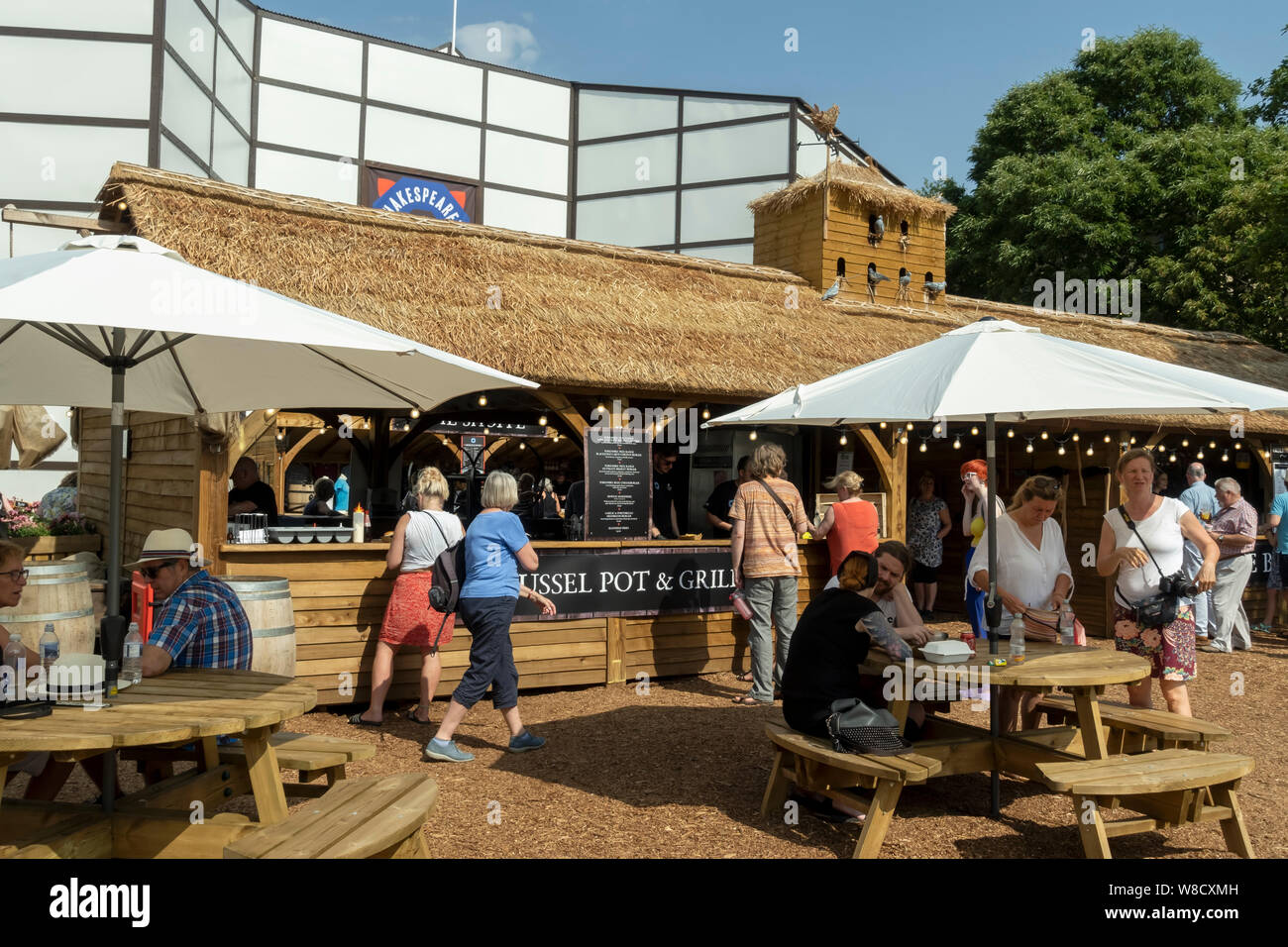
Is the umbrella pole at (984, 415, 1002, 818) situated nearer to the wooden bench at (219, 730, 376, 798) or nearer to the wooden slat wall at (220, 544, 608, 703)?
the wooden bench at (219, 730, 376, 798)

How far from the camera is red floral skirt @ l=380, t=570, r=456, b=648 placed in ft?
21.0

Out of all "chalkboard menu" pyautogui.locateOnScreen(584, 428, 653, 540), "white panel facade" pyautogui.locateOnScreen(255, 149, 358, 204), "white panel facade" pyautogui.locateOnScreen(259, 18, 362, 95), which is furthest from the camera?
"white panel facade" pyautogui.locateOnScreen(259, 18, 362, 95)

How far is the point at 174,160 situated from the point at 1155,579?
13.4 metres

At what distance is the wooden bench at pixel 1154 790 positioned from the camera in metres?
3.64

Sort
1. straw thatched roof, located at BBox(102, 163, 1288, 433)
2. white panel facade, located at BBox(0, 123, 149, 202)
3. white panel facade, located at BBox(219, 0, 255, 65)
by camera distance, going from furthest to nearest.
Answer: white panel facade, located at BBox(219, 0, 255, 65)
white panel facade, located at BBox(0, 123, 149, 202)
straw thatched roof, located at BBox(102, 163, 1288, 433)

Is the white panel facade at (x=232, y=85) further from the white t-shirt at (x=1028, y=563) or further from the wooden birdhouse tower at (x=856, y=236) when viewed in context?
the white t-shirt at (x=1028, y=563)

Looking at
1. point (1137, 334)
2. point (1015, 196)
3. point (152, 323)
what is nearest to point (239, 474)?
point (152, 323)

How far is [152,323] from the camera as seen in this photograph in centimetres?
288

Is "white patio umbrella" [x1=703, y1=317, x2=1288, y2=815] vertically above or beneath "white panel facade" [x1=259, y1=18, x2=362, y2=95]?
beneath

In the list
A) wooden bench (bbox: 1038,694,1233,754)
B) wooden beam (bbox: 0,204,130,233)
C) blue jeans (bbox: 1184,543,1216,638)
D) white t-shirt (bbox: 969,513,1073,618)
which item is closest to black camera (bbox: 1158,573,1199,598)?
white t-shirt (bbox: 969,513,1073,618)

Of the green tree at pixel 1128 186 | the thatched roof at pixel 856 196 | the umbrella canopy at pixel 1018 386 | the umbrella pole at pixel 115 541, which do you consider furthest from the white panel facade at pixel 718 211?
the umbrella pole at pixel 115 541

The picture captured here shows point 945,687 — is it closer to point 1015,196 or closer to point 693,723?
point 693,723

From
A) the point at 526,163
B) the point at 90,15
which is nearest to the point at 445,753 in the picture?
the point at 90,15

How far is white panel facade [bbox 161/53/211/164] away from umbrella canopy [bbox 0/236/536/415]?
10.5m
